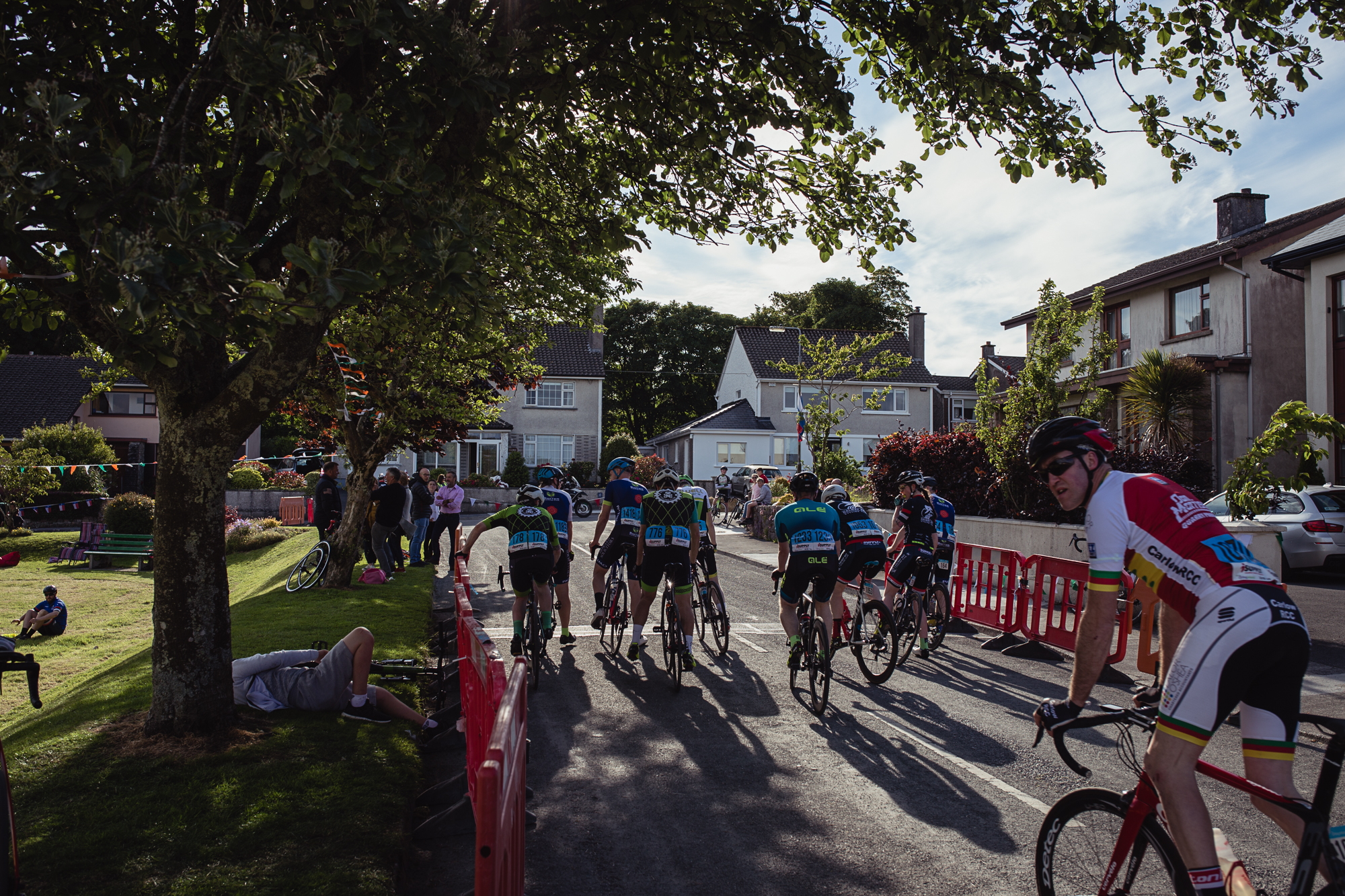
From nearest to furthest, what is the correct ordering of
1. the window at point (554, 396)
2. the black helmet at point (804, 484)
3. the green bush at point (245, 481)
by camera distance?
the black helmet at point (804, 484), the green bush at point (245, 481), the window at point (554, 396)

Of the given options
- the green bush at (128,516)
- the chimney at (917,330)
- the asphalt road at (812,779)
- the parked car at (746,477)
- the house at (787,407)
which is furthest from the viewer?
the chimney at (917,330)

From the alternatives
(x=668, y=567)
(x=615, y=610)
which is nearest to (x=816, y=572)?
(x=668, y=567)

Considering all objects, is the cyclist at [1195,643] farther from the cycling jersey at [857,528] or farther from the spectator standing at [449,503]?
the spectator standing at [449,503]

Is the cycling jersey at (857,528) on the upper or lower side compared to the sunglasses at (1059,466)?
lower

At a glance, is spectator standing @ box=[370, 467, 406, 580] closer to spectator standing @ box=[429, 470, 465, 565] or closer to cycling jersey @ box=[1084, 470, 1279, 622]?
spectator standing @ box=[429, 470, 465, 565]

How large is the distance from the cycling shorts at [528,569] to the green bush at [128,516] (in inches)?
826

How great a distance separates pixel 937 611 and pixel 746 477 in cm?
2659

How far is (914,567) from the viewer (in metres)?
9.76

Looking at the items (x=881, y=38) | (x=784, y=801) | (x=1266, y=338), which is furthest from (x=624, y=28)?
(x=1266, y=338)

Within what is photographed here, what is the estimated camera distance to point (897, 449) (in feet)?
68.9

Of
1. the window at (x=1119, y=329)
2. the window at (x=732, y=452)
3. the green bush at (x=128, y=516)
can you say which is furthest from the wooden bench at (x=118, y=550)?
the window at (x=1119, y=329)

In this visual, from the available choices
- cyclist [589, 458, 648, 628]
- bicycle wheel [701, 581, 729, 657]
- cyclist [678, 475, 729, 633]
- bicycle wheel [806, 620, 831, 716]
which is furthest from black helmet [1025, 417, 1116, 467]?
cyclist [589, 458, 648, 628]

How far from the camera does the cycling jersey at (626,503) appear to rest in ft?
35.6

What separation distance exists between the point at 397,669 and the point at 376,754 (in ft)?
5.56
